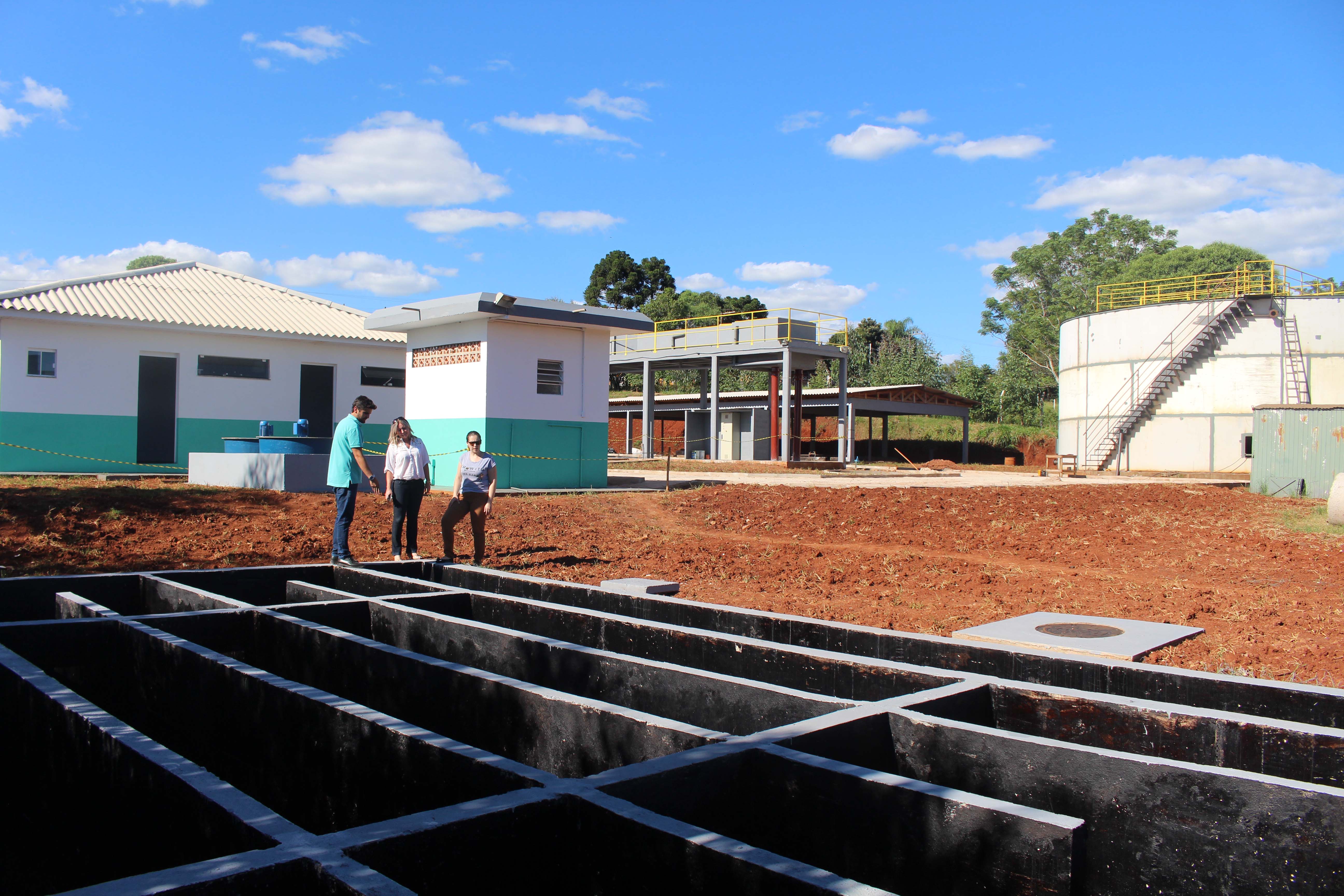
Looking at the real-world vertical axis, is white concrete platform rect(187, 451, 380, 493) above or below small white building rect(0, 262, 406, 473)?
below

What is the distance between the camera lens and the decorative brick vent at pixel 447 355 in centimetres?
1989

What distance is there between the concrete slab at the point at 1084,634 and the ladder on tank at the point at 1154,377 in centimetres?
3136

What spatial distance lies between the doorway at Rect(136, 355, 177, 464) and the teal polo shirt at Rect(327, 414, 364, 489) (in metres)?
14.8

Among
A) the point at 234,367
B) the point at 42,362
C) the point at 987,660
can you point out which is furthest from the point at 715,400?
the point at 987,660

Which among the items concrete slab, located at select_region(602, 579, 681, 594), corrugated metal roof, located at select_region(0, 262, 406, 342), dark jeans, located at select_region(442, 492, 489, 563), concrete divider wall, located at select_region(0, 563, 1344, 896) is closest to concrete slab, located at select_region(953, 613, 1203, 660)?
concrete divider wall, located at select_region(0, 563, 1344, 896)

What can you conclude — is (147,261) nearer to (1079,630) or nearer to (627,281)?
(627,281)

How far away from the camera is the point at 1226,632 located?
801 centimetres

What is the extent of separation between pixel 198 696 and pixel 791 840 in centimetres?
321

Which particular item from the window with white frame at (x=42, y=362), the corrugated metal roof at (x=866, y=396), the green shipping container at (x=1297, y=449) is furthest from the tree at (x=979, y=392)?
the window with white frame at (x=42, y=362)

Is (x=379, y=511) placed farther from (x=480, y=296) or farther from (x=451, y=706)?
(x=451, y=706)

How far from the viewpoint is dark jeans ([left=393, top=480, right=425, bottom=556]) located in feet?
33.7

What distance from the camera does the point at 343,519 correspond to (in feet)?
31.3

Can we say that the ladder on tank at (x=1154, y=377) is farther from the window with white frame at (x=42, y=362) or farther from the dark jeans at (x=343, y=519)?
the window with white frame at (x=42, y=362)

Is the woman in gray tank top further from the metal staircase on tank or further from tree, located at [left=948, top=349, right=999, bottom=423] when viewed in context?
tree, located at [left=948, top=349, right=999, bottom=423]
